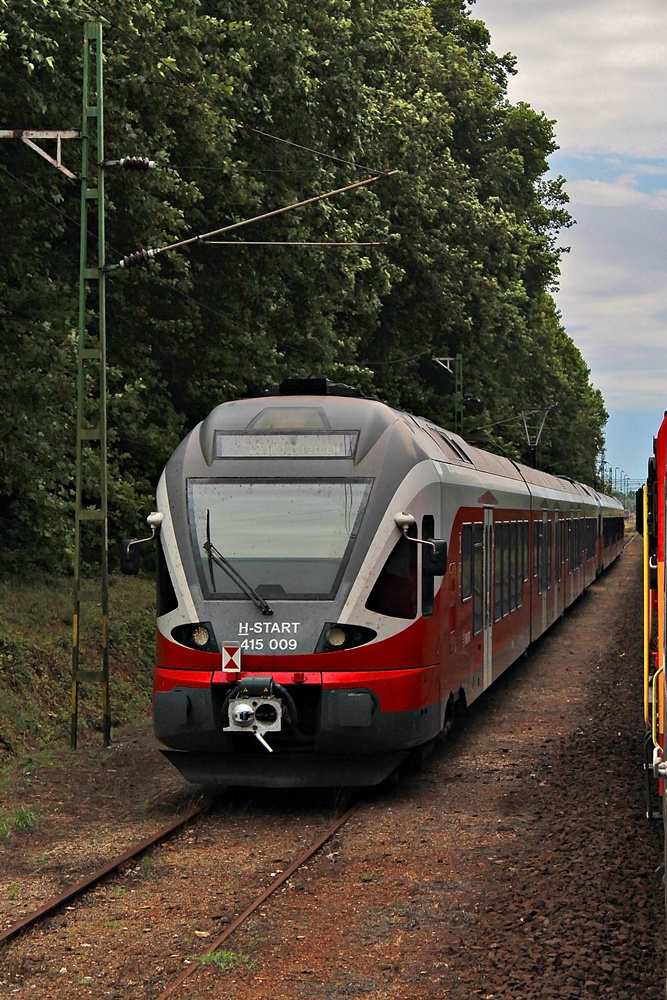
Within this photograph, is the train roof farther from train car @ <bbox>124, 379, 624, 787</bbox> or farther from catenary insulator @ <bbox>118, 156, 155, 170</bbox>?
catenary insulator @ <bbox>118, 156, 155, 170</bbox>

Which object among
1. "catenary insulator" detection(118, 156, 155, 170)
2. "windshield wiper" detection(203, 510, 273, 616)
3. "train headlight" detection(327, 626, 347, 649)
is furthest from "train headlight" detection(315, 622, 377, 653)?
"catenary insulator" detection(118, 156, 155, 170)

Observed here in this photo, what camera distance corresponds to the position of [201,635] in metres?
10.7

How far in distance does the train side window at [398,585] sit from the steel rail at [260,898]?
168cm

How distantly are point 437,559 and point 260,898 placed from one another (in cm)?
369

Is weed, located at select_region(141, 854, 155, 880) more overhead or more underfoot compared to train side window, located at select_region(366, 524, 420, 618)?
more underfoot

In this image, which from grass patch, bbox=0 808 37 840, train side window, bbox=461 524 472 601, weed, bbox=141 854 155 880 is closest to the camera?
weed, bbox=141 854 155 880

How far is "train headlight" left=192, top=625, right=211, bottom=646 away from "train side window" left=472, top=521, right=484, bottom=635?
13.8ft

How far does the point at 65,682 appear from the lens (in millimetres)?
17344

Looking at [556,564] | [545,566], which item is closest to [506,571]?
[545,566]

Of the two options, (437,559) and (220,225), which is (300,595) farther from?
(220,225)

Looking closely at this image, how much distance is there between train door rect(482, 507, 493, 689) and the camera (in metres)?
15.1

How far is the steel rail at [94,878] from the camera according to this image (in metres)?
7.52

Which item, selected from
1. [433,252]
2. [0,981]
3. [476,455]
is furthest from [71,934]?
[433,252]

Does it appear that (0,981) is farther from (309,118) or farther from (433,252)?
(433,252)
